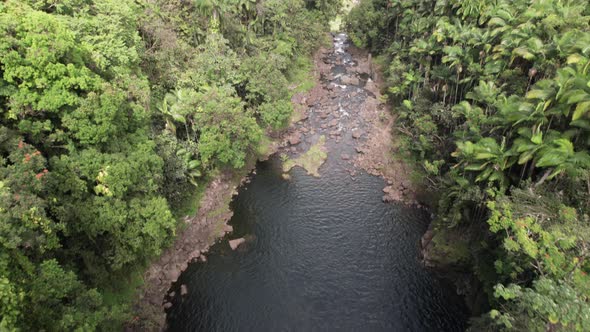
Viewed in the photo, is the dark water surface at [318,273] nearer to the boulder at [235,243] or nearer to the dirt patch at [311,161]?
the boulder at [235,243]

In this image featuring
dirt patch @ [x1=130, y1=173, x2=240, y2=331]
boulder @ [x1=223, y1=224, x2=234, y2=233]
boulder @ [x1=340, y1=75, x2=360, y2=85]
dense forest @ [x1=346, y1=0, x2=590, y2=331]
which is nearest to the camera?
dense forest @ [x1=346, y1=0, x2=590, y2=331]

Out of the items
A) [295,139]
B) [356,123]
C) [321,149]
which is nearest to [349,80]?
[356,123]

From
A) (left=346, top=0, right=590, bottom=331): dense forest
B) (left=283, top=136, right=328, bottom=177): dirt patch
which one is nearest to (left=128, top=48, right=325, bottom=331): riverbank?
(left=283, top=136, right=328, bottom=177): dirt patch

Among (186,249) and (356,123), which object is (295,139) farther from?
(186,249)

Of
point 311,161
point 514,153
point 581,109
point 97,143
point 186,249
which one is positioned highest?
point 581,109

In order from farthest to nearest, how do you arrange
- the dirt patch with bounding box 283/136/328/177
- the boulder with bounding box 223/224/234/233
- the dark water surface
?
the dirt patch with bounding box 283/136/328/177 < the boulder with bounding box 223/224/234/233 < the dark water surface

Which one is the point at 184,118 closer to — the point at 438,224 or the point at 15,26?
the point at 15,26

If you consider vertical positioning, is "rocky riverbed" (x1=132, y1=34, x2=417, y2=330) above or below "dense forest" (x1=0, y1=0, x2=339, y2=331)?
below

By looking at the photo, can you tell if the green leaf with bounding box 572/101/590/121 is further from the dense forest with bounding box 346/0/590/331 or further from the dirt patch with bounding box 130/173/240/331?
the dirt patch with bounding box 130/173/240/331
